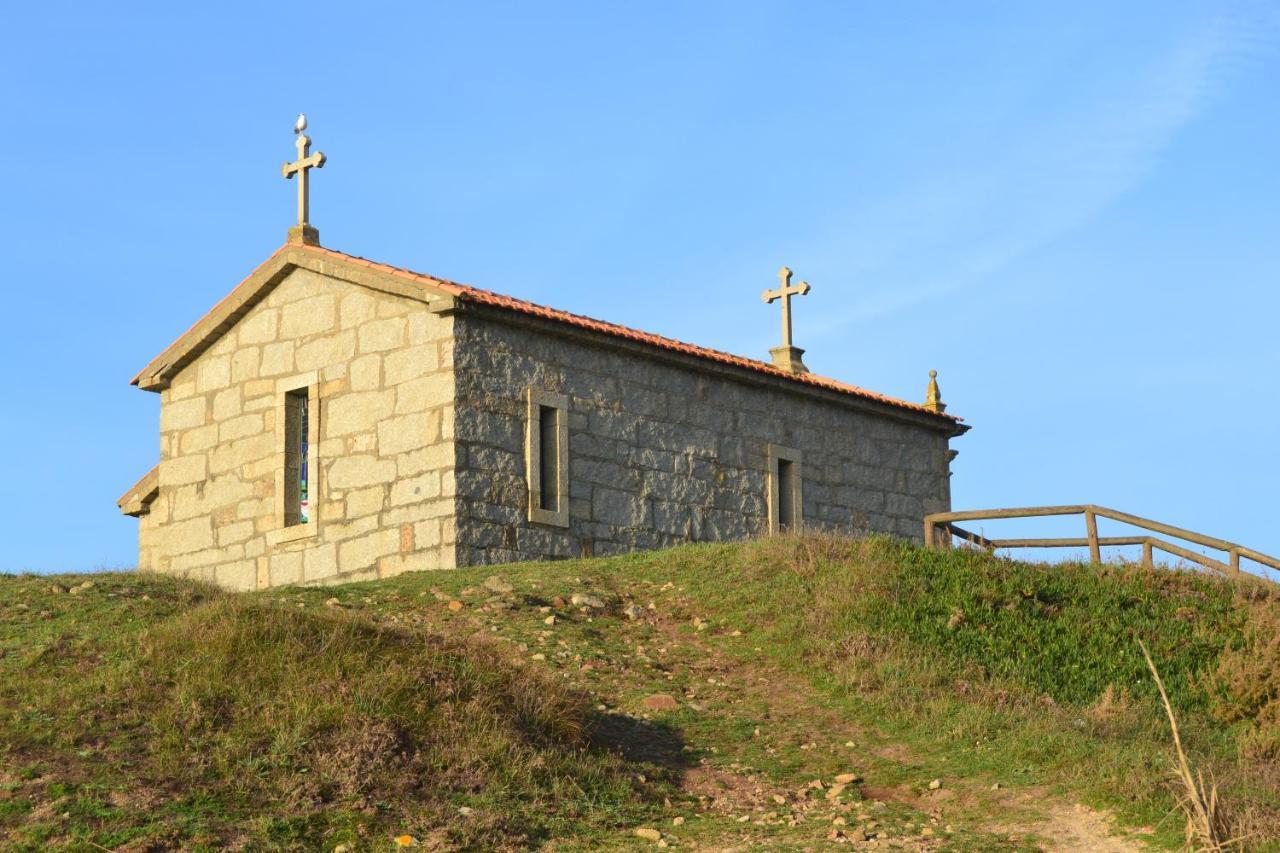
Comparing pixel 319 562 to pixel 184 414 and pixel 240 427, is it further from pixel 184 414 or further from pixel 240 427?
pixel 184 414

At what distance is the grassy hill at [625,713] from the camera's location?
11.6 metres

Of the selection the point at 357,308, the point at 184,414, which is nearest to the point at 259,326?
the point at 184,414

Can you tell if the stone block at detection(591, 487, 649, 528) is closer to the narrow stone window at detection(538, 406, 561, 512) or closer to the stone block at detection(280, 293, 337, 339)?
the narrow stone window at detection(538, 406, 561, 512)

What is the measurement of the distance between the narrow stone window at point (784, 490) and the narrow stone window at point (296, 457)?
629 centimetres

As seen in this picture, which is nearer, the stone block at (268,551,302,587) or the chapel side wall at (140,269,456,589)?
the chapel side wall at (140,269,456,589)

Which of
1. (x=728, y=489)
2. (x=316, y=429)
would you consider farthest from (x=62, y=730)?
(x=728, y=489)

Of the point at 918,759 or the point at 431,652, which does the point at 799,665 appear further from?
the point at 431,652

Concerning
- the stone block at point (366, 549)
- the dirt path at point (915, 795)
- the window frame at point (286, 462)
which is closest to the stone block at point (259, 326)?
the window frame at point (286, 462)

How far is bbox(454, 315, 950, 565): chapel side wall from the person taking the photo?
20781 mm

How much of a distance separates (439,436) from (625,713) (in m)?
6.85

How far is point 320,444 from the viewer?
21969 mm

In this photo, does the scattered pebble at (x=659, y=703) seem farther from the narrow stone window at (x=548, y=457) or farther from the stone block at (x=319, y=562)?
the stone block at (x=319, y=562)

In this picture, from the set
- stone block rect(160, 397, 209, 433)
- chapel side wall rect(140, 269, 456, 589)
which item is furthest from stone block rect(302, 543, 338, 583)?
stone block rect(160, 397, 209, 433)

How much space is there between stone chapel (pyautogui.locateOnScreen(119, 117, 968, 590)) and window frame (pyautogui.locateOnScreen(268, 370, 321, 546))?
33 mm
